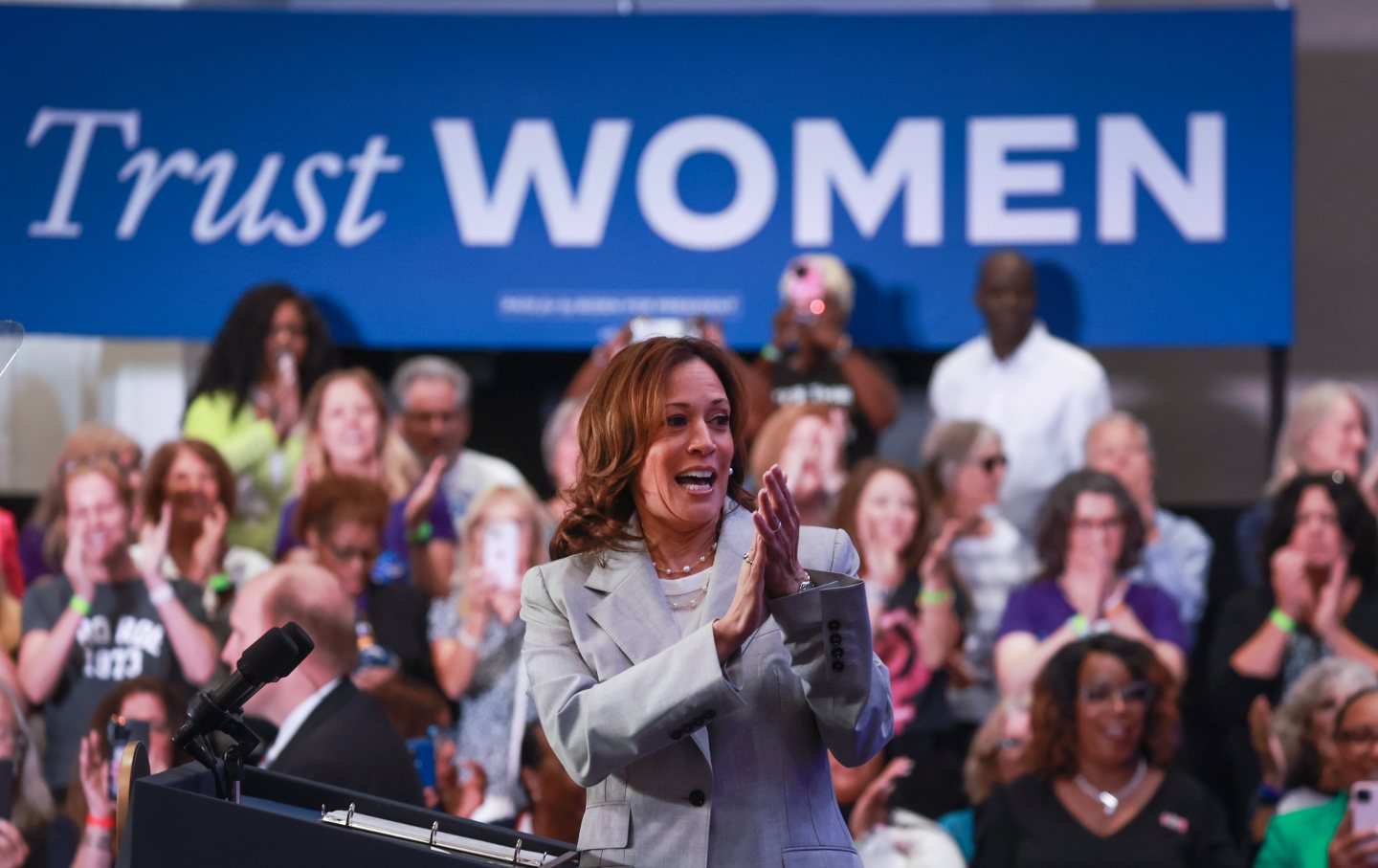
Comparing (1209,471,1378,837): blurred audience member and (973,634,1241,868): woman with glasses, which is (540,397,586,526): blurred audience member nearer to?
(973,634,1241,868): woman with glasses

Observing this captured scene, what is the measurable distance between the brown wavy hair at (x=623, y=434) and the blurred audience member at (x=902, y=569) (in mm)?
2818

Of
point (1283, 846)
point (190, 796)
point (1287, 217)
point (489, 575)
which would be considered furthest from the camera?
point (1287, 217)

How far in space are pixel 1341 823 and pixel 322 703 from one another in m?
2.50

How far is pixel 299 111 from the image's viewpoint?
6.07 meters

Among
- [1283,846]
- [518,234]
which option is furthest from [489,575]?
[1283,846]

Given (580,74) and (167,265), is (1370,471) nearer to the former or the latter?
(580,74)

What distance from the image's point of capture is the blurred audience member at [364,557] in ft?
16.3

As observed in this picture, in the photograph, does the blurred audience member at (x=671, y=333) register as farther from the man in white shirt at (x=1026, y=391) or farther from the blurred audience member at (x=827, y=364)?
the man in white shirt at (x=1026, y=391)

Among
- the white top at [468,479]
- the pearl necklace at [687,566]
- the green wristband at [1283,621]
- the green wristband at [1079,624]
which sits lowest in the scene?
the pearl necklace at [687,566]

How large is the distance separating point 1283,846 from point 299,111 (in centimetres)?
420

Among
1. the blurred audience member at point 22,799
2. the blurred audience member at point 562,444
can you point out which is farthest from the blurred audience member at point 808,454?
the blurred audience member at point 22,799

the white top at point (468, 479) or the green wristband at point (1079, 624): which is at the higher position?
the white top at point (468, 479)

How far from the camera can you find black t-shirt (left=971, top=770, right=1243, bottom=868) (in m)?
3.97

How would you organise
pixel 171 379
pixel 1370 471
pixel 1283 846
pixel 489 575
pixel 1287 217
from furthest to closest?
pixel 171 379 < pixel 1287 217 < pixel 1370 471 < pixel 489 575 < pixel 1283 846
